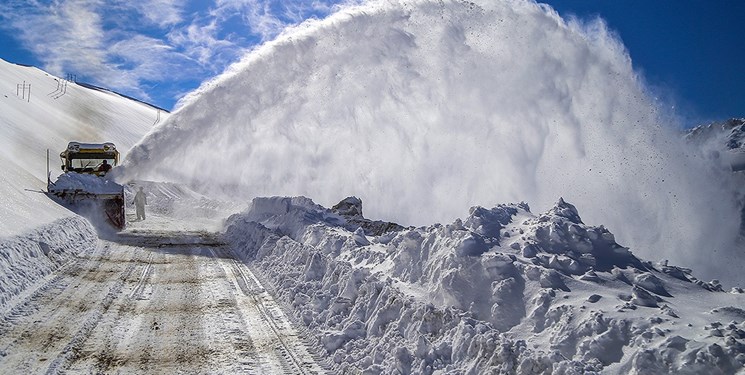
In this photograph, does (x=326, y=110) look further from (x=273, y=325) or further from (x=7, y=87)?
(x=7, y=87)

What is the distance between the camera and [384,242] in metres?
9.70

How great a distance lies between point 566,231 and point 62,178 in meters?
16.3

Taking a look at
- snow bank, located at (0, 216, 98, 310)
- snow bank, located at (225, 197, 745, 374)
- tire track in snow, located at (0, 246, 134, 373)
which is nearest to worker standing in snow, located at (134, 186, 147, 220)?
snow bank, located at (0, 216, 98, 310)

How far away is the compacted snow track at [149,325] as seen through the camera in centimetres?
555

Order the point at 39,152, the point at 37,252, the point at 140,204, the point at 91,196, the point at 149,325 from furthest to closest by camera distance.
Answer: the point at 39,152 < the point at 140,204 < the point at 91,196 < the point at 37,252 < the point at 149,325

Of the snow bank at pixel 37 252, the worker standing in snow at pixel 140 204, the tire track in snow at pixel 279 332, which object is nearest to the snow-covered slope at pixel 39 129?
the snow bank at pixel 37 252

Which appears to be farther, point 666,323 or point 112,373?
point 112,373

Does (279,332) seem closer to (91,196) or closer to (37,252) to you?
(37,252)

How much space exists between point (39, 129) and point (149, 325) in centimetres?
5391

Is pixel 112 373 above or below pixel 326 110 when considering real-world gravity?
below

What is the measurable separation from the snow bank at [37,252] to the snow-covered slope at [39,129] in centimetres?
27

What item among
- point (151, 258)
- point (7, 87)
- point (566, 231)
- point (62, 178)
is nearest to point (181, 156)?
point (62, 178)

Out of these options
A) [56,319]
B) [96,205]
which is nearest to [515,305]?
[56,319]

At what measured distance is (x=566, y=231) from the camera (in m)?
6.64
